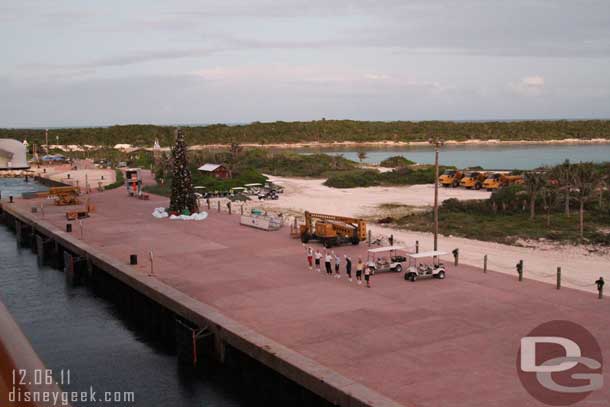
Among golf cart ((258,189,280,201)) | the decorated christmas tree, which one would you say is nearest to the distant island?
golf cart ((258,189,280,201))

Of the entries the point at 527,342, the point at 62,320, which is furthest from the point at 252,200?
the point at 527,342

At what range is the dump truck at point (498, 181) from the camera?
186ft

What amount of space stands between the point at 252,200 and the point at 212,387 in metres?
35.4

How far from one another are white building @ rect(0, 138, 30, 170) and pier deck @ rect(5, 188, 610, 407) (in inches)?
278

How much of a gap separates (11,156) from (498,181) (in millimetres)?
53325

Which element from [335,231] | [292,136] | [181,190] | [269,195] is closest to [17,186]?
[269,195]

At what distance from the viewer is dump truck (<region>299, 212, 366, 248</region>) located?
2897cm

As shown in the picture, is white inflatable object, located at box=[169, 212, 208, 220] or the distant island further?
the distant island

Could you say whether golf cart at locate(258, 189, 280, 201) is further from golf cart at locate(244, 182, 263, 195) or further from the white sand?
golf cart at locate(244, 182, 263, 195)

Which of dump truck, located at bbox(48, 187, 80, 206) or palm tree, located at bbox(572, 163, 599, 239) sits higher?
palm tree, located at bbox(572, 163, 599, 239)

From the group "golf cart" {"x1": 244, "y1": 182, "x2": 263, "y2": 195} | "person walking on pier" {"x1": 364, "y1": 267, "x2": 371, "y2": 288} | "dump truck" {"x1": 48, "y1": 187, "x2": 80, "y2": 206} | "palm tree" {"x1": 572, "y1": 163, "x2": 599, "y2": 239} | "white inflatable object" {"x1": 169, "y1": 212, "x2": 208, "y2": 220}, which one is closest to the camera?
"person walking on pier" {"x1": 364, "y1": 267, "x2": 371, "y2": 288}

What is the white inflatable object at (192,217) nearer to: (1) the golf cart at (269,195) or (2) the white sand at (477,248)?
(2) the white sand at (477,248)

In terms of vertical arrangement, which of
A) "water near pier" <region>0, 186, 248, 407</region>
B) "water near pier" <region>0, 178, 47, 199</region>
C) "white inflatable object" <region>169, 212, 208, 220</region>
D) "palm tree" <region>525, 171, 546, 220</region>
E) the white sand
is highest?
"palm tree" <region>525, 171, 546, 220</region>
